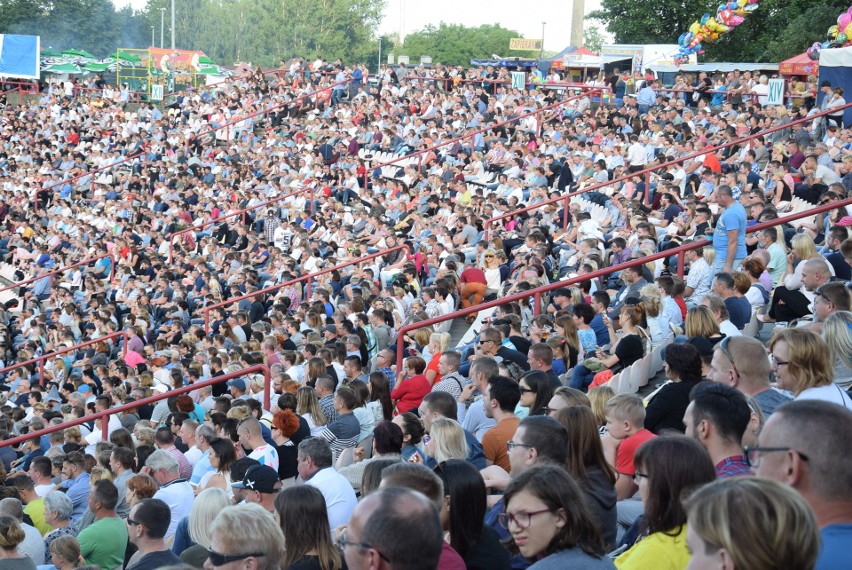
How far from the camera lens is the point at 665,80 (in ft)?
108

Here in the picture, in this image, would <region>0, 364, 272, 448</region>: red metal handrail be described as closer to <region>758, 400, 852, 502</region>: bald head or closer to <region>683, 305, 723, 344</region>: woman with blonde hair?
<region>683, 305, 723, 344</region>: woman with blonde hair

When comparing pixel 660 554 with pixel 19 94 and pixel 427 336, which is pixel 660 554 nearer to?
pixel 427 336

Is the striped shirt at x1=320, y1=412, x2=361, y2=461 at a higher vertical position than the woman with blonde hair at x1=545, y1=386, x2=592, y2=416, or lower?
lower

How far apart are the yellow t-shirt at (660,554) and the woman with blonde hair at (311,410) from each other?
16.8 feet

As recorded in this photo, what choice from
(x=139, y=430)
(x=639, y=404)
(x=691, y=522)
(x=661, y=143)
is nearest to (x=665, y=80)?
(x=661, y=143)

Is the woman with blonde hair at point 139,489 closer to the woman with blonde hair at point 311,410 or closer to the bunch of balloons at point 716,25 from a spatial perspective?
the woman with blonde hair at point 311,410

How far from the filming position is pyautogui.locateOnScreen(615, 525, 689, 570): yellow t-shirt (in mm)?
3566

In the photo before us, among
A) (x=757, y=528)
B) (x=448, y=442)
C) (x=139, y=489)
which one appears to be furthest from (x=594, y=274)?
(x=757, y=528)

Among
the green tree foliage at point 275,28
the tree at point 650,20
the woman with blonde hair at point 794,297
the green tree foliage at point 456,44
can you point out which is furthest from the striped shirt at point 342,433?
the green tree foliage at point 456,44

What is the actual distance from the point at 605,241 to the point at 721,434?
11.1 meters

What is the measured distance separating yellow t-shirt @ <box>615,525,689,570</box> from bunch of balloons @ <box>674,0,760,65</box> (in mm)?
28934

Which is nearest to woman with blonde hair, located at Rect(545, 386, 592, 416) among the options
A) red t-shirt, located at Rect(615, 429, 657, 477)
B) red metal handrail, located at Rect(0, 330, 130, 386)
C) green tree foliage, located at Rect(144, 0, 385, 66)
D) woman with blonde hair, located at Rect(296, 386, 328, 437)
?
red t-shirt, located at Rect(615, 429, 657, 477)

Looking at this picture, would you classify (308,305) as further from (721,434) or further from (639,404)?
(721,434)

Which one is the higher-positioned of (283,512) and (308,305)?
(283,512)
